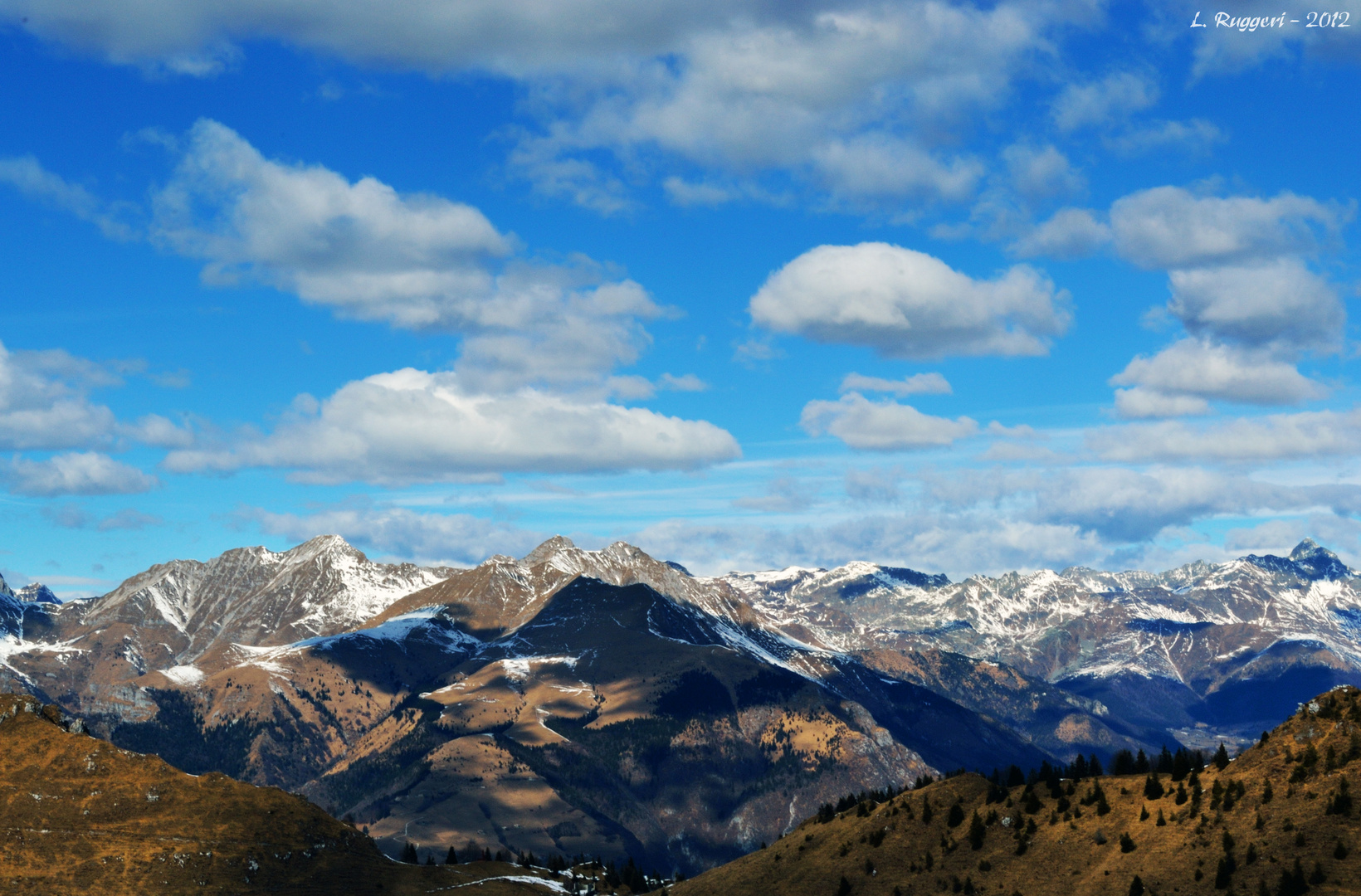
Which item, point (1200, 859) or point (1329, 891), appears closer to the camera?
point (1329, 891)

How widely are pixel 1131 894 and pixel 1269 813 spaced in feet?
82.8

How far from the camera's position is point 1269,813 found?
199375mm

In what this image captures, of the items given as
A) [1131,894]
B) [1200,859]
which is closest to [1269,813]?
[1200,859]

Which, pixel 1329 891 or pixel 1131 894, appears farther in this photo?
pixel 1131 894

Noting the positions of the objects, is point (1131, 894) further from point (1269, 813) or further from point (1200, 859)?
point (1269, 813)

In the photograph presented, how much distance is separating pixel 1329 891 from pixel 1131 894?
29.8 m

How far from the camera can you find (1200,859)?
651 ft

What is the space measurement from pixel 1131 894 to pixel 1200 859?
39.4ft

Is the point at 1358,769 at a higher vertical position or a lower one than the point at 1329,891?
higher

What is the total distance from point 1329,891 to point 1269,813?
22.9 metres

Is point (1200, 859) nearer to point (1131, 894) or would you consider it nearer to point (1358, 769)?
point (1131, 894)

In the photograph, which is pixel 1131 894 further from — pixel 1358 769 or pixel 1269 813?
pixel 1358 769

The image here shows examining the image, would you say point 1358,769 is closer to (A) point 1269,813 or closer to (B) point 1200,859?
(A) point 1269,813

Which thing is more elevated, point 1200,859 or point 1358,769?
point 1358,769
